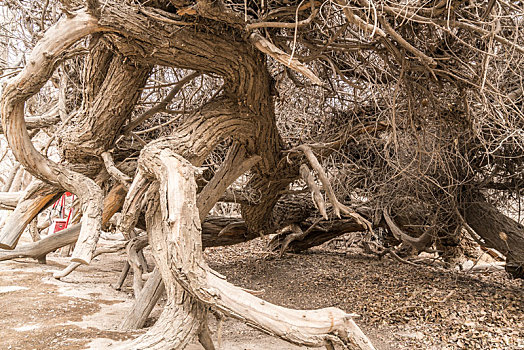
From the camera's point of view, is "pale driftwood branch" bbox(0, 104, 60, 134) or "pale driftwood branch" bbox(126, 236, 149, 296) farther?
"pale driftwood branch" bbox(0, 104, 60, 134)

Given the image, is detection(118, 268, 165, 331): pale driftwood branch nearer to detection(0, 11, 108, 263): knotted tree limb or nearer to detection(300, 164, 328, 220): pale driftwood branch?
detection(0, 11, 108, 263): knotted tree limb

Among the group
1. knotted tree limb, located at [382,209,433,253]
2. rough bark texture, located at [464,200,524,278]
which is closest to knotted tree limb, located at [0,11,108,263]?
knotted tree limb, located at [382,209,433,253]

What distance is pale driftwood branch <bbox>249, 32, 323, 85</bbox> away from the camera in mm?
2658

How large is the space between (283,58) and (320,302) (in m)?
3.08

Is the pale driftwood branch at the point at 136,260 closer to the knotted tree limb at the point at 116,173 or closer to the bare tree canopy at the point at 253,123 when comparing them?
the bare tree canopy at the point at 253,123

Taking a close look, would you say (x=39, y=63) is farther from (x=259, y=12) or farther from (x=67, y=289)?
(x=67, y=289)

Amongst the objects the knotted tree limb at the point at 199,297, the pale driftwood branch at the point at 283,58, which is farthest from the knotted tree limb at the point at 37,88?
the pale driftwood branch at the point at 283,58

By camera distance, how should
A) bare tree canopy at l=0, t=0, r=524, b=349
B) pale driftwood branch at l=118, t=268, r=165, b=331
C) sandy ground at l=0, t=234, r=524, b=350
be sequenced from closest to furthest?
bare tree canopy at l=0, t=0, r=524, b=349, sandy ground at l=0, t=234, r=524, b=350, pale driftwood branch at l=118, t=268, r=165, b=331

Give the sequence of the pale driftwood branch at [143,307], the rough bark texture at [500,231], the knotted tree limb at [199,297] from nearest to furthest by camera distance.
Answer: the knotted tree limb at [199,297] → the pale driftwood branch at [143,307] → the rough bark texture at [500,231]

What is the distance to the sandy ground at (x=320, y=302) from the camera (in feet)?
11.8

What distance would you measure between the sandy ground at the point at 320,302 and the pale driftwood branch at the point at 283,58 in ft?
5.05

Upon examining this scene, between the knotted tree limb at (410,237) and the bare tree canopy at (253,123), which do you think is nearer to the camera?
the bare tree canopy at (253,123)

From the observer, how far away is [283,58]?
2824 mm

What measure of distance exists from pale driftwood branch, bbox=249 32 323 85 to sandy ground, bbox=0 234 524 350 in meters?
1.54
